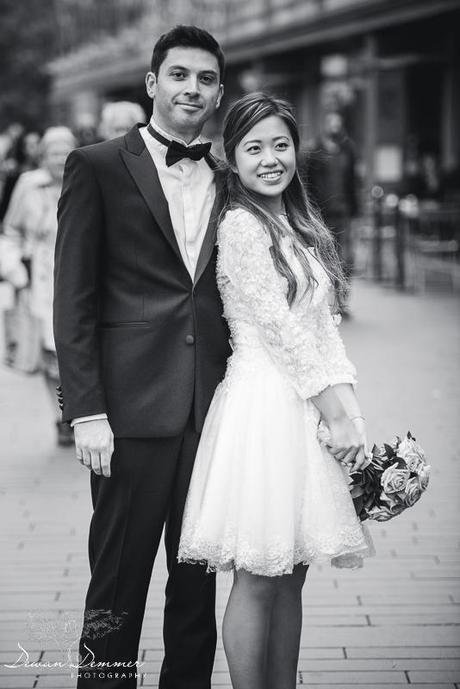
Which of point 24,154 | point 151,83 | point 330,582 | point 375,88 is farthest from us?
point 375,88

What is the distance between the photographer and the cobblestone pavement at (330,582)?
3.71 meters

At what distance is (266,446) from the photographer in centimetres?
298

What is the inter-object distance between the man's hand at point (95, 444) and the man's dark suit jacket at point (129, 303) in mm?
45

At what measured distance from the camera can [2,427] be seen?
734 centimetres

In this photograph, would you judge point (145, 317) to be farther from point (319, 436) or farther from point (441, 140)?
point (441, 140)

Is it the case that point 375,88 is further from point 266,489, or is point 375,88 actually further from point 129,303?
point 266,489

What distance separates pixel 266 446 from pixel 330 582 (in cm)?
178

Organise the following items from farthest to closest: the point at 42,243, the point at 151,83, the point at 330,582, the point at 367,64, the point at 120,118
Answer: the point at 367,64
the point at 120,118
the point at 42,243
the point at 330,582
the point at 151,83

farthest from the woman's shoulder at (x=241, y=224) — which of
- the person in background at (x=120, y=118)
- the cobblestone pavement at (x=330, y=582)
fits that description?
the person in background at (x=120, y=118)

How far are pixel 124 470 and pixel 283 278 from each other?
2.45ft

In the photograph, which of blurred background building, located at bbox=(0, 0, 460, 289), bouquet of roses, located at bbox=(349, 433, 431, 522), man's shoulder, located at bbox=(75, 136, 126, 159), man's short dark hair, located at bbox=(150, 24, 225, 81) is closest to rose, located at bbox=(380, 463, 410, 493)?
bouquet of roses, located at bbox=(349, 433, 431, 522)

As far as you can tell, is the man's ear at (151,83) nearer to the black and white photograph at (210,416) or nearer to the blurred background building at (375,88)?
the black and white photograph at (210,416)

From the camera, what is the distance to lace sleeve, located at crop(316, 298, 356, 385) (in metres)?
3.04

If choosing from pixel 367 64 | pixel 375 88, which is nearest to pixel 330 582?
pixel 367 64
